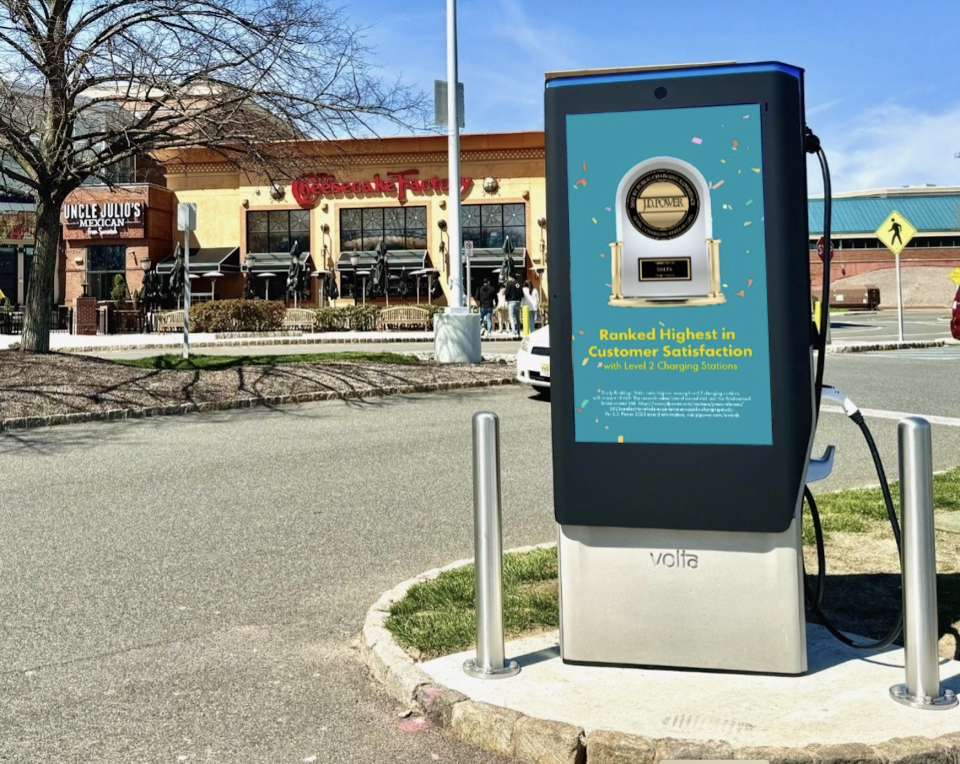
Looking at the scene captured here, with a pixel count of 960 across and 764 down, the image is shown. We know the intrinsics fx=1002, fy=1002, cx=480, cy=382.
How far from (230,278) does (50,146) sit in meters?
31.8

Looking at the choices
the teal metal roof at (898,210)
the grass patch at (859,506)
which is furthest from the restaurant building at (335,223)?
the teal metal roof at (898,210)

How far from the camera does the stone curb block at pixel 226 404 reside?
1116 cm

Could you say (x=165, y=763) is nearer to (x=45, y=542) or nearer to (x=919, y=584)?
(x=919, y=584)

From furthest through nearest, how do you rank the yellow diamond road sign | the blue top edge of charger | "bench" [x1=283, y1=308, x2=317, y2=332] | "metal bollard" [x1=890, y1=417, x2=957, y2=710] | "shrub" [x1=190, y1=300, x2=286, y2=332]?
"bench" [x1=283, y1=308, x2=317, y2=332]
"shrub" [x1=190, y1=300, x2=286, y2=332]
the yellow diamond road sign
the blue top edge of charger
"metal bollard" [x1=890, y1=417, x2=957, y2=710]

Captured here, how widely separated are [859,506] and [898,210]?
7721 centimetres

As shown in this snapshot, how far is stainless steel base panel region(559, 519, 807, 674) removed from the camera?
11.5 ft

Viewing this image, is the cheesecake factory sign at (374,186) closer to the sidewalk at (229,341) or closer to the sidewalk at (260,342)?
the sidewalk at (260,342)

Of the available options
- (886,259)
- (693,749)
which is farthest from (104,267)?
(886,259)

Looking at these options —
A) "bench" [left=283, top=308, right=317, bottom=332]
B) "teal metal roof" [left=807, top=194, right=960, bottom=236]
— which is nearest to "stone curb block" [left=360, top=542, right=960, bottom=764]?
"bench" [left=283, top=308, right=317, bottom=332]

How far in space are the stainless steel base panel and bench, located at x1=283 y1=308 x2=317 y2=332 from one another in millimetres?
31874

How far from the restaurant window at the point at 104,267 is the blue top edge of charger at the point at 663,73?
1802 inches

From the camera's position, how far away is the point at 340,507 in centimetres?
698

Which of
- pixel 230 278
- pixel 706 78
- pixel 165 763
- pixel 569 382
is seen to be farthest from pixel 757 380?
pixel 230 278

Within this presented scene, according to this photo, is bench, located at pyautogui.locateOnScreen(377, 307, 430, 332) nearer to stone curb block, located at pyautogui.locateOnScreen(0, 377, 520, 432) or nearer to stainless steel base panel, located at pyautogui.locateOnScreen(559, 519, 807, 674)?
stone curb block, located at pyautogui.locateOnScreen(0, 377, 520, 432)
